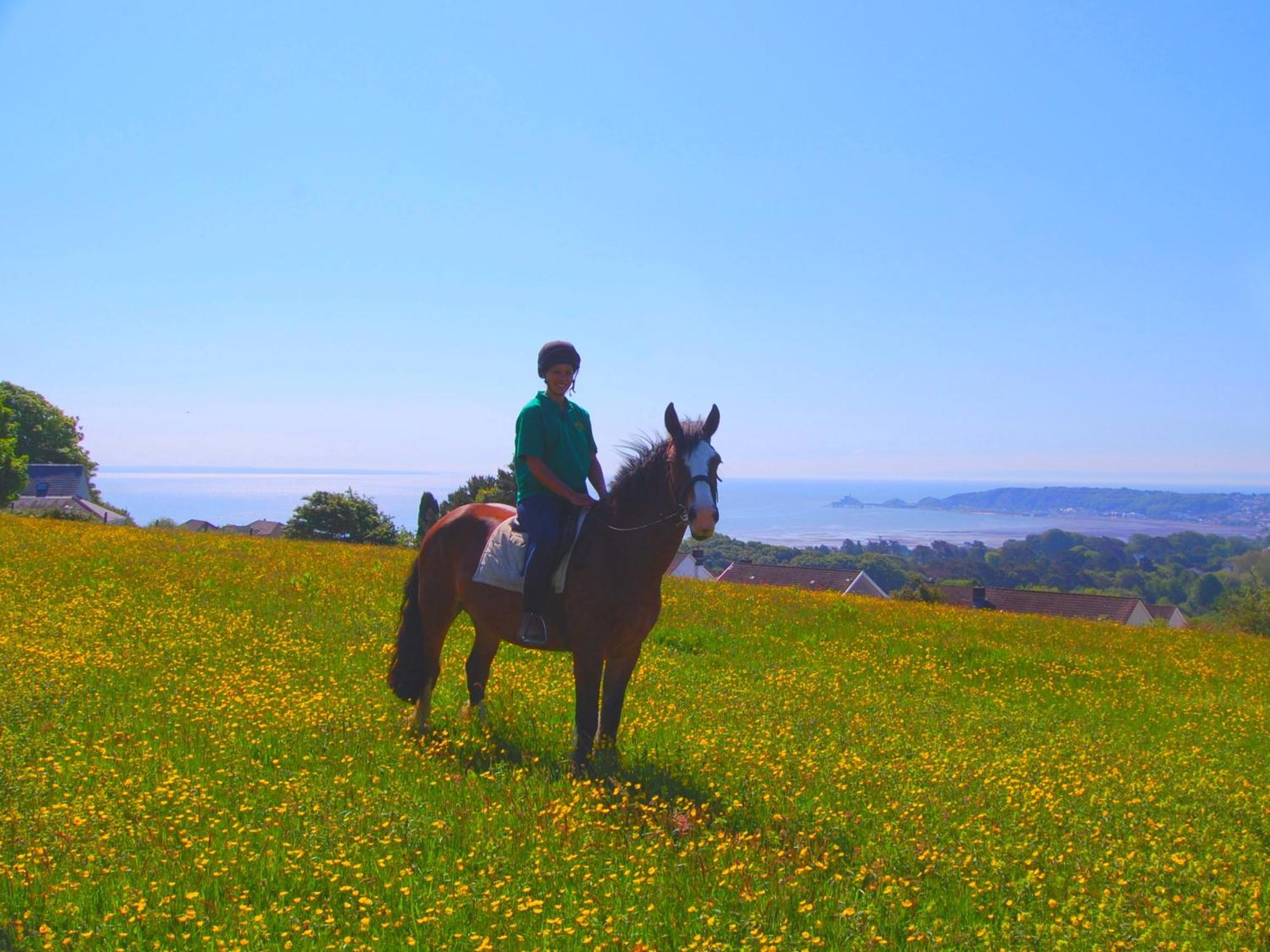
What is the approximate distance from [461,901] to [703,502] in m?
2.96

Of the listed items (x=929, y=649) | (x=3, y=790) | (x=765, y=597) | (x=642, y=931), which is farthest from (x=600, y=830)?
(x=765, y=597)

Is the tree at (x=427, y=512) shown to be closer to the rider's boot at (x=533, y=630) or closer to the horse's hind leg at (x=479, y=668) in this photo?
the horse's hind leg at (x=479, y=668)

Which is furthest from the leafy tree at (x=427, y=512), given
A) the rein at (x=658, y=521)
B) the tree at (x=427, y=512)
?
the rein at (x=658, y=521)

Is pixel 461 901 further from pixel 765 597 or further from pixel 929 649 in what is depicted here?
pixel 765 597

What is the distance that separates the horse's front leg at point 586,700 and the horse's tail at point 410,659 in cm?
207

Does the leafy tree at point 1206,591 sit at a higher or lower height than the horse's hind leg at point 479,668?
lower

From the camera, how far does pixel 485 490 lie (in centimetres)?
6156

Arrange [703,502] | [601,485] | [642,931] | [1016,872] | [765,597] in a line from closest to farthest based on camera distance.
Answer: [642,931] → [1016,872] → [703,502] → [601,485] → [765,597]

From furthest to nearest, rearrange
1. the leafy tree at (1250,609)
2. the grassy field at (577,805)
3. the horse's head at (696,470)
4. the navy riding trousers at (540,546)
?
the leafy tree at (1250,609) < the navy riding trousers at (540,546) < the horse's head at (696,470) < the grassy field at (577,805)

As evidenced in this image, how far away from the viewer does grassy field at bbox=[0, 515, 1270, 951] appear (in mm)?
4141

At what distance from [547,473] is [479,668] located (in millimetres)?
2623

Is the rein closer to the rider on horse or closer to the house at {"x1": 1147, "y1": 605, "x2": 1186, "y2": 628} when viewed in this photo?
the rider on horse

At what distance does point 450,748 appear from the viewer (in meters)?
7.07

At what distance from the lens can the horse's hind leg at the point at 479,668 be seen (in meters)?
8.23
